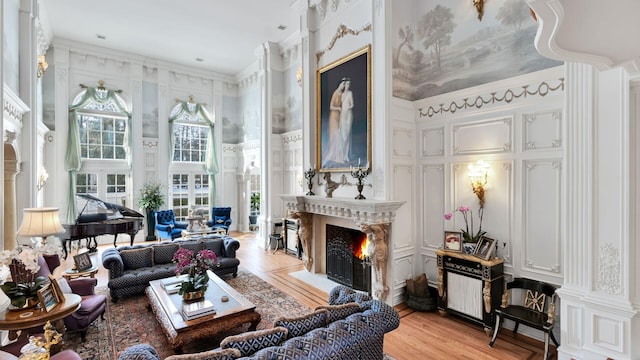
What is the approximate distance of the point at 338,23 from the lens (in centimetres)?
601

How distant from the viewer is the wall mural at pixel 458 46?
13.3 feet

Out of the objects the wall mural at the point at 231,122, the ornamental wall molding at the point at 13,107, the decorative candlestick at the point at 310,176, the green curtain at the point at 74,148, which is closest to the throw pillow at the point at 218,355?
the ornamental wall molding at the point at 13,107

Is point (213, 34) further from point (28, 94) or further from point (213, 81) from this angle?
point (28, 94)

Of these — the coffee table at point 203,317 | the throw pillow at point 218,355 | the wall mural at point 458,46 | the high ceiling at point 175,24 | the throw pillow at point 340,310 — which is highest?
the high ceiling at point 175,24

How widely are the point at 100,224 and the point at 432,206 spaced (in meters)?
7.46

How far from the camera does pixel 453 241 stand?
4.57 meters

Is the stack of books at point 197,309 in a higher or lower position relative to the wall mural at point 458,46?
lower

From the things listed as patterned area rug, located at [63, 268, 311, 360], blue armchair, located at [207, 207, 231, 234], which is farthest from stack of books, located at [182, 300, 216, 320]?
blue armchair, located at [207, 207, 231, 234]

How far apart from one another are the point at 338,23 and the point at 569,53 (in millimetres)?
4738

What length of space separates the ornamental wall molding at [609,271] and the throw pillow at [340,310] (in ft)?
7.93

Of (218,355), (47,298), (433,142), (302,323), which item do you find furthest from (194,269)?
(433,142)

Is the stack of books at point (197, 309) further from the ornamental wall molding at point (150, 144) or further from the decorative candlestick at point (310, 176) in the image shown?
the ornamental wall molding at point (150, 144)

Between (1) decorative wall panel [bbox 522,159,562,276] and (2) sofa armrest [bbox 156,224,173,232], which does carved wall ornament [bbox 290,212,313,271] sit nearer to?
(1) decorative wall panel [bbox 522,159,562,276]

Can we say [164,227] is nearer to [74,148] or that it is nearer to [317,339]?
[74,148]
